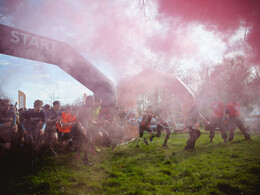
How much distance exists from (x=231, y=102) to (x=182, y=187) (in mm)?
5356

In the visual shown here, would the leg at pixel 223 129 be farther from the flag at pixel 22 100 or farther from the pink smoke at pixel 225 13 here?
the flag at pixel 22 100

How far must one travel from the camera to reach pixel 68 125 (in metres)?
6.09

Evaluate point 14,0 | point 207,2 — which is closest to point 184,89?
point 207,2

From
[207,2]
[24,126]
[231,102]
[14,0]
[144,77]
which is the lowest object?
[24,126]

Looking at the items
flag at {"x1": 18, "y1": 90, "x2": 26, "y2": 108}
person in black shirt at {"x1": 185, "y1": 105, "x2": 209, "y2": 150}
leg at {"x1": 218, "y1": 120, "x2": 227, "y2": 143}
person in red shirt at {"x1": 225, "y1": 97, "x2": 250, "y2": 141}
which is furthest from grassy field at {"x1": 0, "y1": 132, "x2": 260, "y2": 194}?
person in red shirt at {"x1": 225, "y1": 97, "x2": 250, "y2": 141}

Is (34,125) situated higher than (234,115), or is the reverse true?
(234,115)

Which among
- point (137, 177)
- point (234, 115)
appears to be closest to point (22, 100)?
point (137, 177)

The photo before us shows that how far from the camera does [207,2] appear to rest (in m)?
2.47

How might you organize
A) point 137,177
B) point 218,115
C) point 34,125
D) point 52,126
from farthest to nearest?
point 218,115
point 52,126
point 34,125
point 137,177

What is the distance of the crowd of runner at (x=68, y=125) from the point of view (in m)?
4.50

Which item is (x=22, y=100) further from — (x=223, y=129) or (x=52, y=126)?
(x=223, y=129)

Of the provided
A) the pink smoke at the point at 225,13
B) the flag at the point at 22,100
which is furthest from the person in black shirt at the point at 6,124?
the pink smoke at the point at 225,13

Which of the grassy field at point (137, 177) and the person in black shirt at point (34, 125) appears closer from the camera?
the grassy field at point (137, 177)

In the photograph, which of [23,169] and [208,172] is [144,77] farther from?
[23,169]
